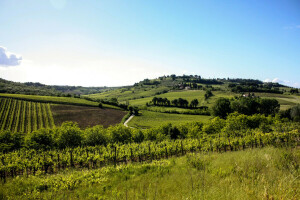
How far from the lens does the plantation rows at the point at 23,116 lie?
214ft

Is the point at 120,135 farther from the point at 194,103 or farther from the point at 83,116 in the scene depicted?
the point at 194,103

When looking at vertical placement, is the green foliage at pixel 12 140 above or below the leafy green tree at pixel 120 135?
below

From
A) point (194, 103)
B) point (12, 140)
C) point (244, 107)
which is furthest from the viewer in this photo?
point (194, 103)

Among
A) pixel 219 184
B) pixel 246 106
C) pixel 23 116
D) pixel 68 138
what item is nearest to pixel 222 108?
pixel 246 106

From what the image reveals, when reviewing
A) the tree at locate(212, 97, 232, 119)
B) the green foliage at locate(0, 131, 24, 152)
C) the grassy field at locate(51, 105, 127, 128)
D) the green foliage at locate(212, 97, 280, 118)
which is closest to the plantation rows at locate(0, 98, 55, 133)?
the grassy field at locate(51, 105, 127, 128)

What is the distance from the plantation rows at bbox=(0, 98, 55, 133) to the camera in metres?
65.3

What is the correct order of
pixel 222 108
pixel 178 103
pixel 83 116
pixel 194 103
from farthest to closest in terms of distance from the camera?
pixel 178 103 < pixel 194 103 < pixel 222 108 < pixel 83 116

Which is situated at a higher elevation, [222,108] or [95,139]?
[222,108]

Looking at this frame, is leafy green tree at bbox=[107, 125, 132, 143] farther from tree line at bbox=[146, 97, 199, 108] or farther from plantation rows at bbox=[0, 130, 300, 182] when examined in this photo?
tree line at bbox=[146, 97, 199, 108]

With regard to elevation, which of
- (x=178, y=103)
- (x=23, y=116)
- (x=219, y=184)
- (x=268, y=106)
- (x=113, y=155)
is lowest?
(x=23, y=116)

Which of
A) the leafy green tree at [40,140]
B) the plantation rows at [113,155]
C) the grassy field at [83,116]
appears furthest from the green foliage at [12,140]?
the grassy field at [83,116]

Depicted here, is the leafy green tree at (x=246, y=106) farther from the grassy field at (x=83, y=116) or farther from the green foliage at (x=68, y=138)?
the green foliage at (x=68, y=138)

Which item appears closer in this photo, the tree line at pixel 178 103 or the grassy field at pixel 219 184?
the grassy field at pixel 219 184

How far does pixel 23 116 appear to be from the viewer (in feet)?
246
